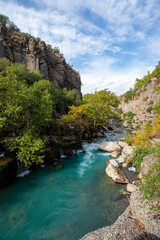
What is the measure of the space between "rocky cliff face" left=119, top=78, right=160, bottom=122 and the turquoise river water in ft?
130

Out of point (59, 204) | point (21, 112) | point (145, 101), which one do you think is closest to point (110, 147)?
point (59, 204)

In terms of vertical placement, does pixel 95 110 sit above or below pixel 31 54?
below

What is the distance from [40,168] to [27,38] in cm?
3892

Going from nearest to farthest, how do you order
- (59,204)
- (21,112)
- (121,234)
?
1. (121,234)
2. (59,204)
3. (21,112)

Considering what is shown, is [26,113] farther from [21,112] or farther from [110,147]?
[110,147]

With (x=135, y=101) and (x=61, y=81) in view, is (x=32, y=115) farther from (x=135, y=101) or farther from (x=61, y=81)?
(x=135, y=101)

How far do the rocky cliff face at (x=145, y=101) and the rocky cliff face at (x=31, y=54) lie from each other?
118ft

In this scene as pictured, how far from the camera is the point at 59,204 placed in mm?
8102

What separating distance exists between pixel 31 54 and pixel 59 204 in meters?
38.2

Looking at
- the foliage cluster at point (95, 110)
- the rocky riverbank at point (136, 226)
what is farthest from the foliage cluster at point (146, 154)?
the foliage cluster at point (95, 110)

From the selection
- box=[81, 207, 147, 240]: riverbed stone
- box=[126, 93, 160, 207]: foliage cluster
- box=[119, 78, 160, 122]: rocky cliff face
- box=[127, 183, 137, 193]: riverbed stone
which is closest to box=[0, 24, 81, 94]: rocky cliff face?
box=[126, 93, 160, 207]: foliage cluster

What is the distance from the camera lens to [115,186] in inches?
367

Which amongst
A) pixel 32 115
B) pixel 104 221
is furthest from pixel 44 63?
pixel 104 221

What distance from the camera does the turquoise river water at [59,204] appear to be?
20.5ft
